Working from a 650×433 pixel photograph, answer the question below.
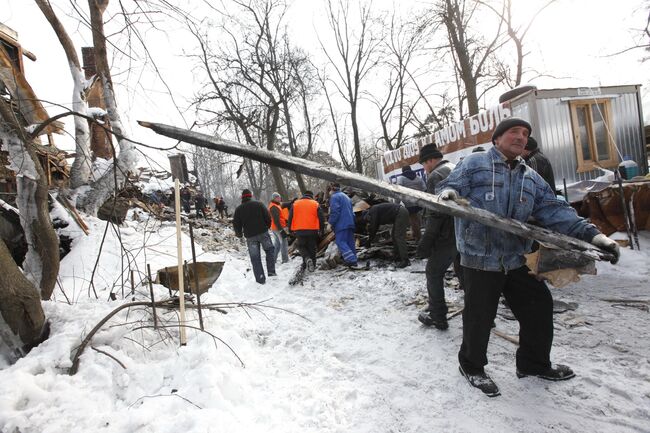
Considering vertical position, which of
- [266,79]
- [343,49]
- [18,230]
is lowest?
[18,230]

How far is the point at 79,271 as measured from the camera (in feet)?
20.1

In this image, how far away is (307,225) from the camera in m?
7.09

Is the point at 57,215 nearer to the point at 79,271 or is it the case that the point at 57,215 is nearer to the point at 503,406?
the point at 79,271

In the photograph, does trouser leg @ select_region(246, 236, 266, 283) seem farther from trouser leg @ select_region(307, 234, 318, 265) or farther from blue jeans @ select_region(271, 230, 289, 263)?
blue jeans @ select_region(271, 230, 289, 263)

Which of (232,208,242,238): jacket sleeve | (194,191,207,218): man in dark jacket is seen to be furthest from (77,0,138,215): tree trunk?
(194,191,207,218): man in dark jacket

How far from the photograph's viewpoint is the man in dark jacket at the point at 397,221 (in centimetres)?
677

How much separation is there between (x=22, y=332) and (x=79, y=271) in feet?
13.2

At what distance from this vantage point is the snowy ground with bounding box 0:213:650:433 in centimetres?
221

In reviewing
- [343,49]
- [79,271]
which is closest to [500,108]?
[79,271]

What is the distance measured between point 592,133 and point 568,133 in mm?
724

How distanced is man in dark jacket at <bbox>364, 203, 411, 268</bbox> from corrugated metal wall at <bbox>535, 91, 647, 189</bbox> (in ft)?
11.2

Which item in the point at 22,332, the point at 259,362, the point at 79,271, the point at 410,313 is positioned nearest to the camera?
the point at 22,332

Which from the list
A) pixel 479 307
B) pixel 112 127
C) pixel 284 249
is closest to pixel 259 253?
pixel 284 249

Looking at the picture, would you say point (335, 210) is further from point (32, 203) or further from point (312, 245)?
point (32, 203)
